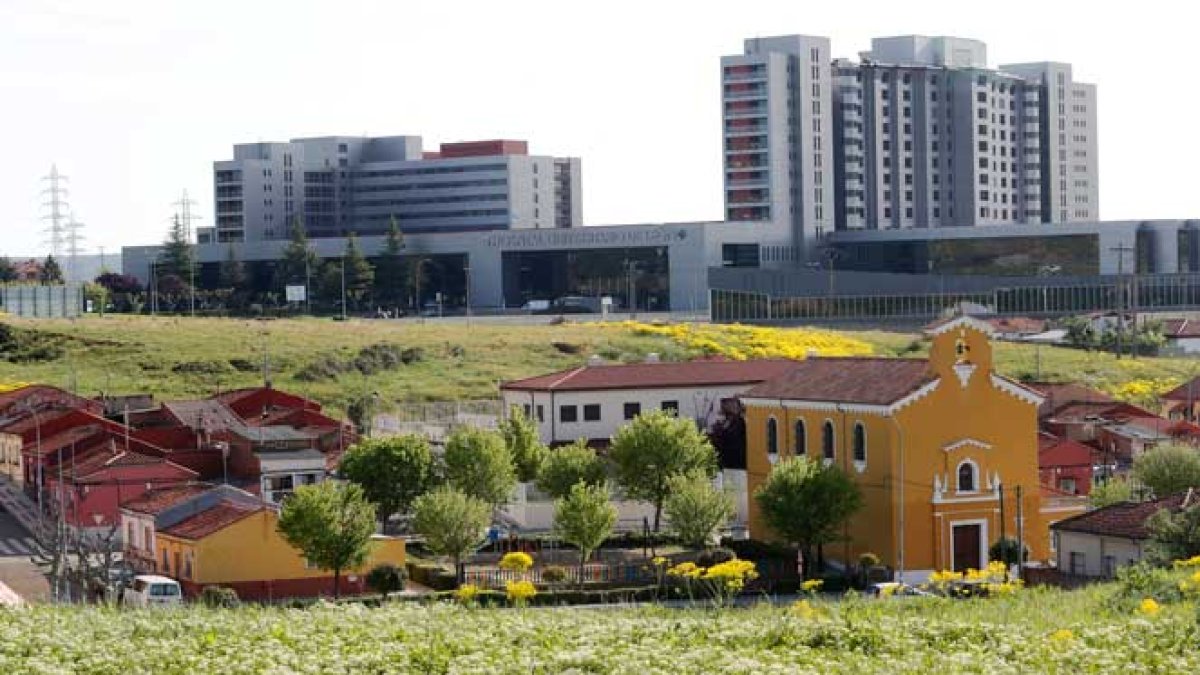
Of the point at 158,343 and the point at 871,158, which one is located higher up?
the point at 871,158

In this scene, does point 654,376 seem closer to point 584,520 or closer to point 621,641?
point 584,520

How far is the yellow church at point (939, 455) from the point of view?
46.7 metres

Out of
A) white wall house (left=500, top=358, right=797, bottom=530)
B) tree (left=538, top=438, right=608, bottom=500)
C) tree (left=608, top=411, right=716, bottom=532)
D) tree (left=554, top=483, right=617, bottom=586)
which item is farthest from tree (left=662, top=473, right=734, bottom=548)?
white wall house (left=500, top=358, right=797, bottom=530)

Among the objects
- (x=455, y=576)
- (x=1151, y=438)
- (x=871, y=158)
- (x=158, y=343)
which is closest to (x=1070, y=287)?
(x=871, y=158)

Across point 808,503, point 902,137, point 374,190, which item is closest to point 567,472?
point 808,503

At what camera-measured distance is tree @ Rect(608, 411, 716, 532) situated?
52.5m

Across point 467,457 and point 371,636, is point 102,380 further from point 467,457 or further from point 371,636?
point 371,636

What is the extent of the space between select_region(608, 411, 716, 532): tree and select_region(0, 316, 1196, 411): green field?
87.2 ft

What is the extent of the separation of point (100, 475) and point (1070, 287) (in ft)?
277

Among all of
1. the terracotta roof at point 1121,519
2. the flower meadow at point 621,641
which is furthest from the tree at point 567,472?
the flower meadow at point 621,641

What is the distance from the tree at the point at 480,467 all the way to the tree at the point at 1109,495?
13.6 meters

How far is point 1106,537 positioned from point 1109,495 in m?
8.39

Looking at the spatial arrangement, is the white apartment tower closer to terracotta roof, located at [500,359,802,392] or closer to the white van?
terracotta roof, located at [500,359,802,392]

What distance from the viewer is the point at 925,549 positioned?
152ft
